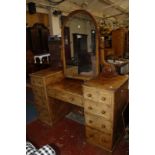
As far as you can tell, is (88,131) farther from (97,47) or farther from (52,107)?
(97,47)

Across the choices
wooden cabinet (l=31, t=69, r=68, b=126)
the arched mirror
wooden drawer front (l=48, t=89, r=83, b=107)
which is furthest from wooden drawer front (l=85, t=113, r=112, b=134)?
wooden cabinet (l=31, t=69, r=68, b=126)

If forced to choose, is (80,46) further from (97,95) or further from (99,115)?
(99,115)

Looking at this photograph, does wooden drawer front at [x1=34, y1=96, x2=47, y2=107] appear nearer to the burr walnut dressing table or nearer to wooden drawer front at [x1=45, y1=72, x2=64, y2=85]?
the burr walnut dressing table

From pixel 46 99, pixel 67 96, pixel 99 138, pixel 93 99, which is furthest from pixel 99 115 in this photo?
pixel 46 99

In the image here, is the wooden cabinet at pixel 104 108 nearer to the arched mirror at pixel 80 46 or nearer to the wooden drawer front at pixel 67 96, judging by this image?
the wooden drawer front at pixel 67 96

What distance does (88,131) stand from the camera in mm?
1917

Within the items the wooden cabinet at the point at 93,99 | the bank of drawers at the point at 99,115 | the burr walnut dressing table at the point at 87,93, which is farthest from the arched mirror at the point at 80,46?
the bank of drawers at the point at 99,115

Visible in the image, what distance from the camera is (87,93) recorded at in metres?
1.72

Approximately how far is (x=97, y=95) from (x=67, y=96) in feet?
1.63

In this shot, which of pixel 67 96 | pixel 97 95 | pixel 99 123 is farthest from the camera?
pixel 67 96

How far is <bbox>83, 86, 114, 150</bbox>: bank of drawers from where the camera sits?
1.62m

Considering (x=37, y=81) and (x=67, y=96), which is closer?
(x=67, y=96)

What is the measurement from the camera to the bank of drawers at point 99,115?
1.62m
